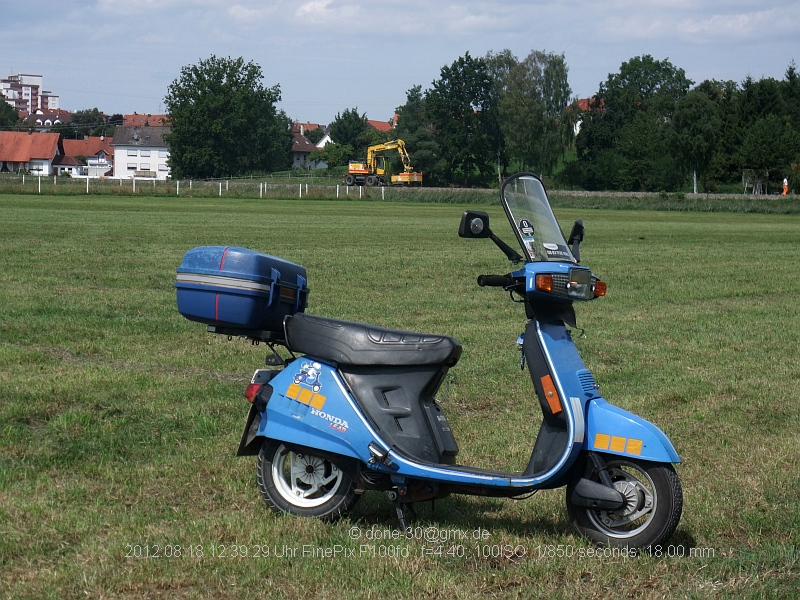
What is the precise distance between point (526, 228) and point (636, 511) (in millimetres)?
1424

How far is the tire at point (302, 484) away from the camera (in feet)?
16.0

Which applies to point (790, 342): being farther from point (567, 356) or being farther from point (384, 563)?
point (384, 563)

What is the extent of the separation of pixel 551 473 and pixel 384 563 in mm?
865

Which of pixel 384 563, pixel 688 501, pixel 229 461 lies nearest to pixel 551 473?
pixel 384 563

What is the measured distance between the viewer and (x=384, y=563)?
4379 mm

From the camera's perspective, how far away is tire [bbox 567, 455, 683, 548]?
14.5 ft

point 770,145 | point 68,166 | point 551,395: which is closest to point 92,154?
point 68,166

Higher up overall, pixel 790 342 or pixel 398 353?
pixel 398 353

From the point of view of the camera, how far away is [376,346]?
15.7 ft

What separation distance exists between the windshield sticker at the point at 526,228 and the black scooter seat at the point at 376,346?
62cm

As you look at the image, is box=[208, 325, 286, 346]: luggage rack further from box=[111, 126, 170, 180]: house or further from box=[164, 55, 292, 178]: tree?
box=[111, 126, 170, 180]: house

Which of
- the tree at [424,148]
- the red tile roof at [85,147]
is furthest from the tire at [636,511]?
the red tile roof at [85,147]

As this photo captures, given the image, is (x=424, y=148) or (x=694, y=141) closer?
(x=694, y=141)

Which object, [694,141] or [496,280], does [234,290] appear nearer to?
[496,280]
